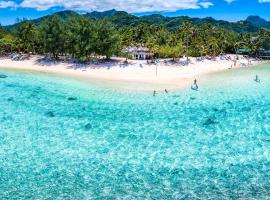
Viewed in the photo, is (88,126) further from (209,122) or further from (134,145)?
(209,122)

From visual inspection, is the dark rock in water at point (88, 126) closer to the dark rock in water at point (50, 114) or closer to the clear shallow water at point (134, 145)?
the clear shallow water at point (134, 145)

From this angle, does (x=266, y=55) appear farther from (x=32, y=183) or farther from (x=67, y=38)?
(x=32, y=183)

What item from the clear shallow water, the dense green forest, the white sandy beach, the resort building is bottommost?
the clear shallow water

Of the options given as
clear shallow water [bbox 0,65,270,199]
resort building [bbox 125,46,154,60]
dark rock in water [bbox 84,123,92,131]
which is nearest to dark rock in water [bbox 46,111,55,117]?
clear shallow water [bbox 0,65,270,199]

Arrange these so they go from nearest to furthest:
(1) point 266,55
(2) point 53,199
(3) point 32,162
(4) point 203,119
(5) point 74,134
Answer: (2) point 53,199
(3) point 32,162
(5) point 74,134
(4) point 203,119
(1) point 266,55

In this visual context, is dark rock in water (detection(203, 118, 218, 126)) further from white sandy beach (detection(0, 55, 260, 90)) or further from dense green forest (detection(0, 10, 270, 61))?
dense green forest (detection(0, 10, 270, 61))

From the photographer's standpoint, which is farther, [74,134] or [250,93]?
[250,93]

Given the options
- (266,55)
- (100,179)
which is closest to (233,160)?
(100,179)
